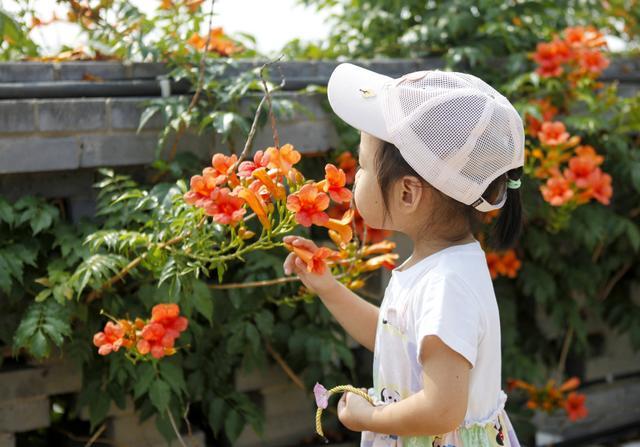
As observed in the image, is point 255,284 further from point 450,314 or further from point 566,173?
point 566,173

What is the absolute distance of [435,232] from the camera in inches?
78.5

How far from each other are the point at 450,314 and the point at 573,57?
235 centimetres

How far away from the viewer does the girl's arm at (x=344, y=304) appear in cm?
215

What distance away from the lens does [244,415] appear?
3.03m

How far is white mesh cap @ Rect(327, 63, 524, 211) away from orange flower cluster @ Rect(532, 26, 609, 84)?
2.04 metres

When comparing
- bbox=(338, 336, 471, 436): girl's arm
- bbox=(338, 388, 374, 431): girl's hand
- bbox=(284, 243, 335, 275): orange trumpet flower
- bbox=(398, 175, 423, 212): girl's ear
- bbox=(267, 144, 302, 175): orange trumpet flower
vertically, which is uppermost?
bbox=(398, 175, 423, 212): girl's ear

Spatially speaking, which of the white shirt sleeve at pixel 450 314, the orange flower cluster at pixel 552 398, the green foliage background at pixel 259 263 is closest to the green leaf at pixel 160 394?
the green foliage background at pixel 259 263

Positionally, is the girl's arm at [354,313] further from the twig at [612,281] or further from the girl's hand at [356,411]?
the twig at [612,281]

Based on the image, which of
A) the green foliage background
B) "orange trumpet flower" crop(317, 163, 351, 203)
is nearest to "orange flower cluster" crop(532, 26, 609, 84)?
the green foliage background

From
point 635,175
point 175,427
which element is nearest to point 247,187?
point 175,427

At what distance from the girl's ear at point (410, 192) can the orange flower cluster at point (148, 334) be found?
0.84m

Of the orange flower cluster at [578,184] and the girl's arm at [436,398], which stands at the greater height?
the girl's arm at [436,398]

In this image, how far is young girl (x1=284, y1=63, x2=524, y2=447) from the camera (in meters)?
1.81

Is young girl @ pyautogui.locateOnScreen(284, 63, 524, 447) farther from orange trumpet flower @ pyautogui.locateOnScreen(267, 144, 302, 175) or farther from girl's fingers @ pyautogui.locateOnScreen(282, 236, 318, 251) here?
orange trumpet flower @ pyautogui.locateOnScreen(267, 144, 302, 175)
